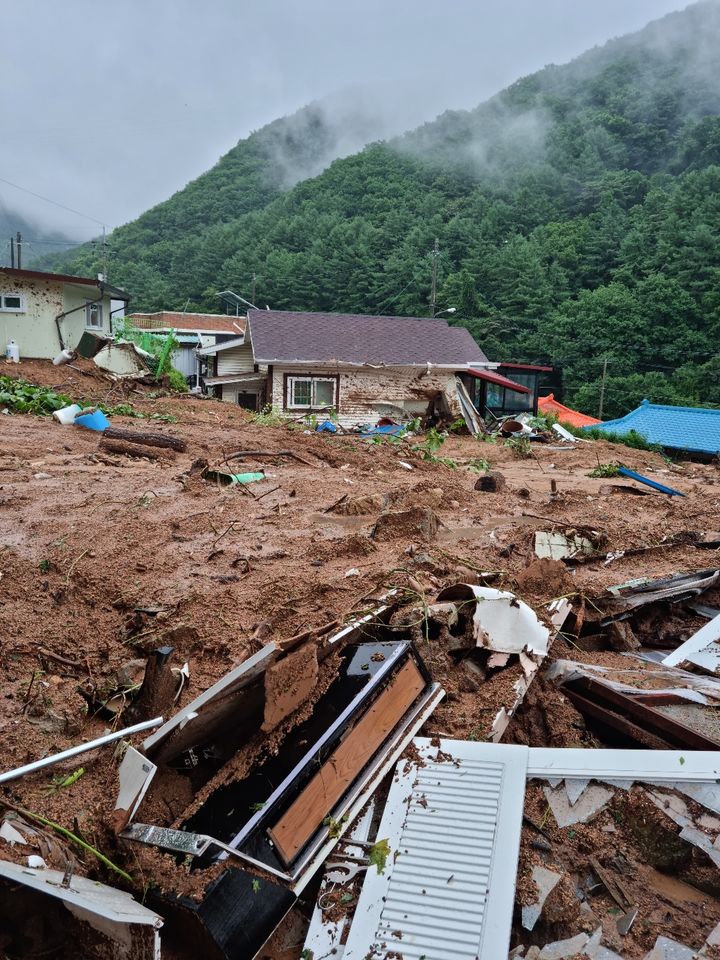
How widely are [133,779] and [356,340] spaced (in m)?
17.6

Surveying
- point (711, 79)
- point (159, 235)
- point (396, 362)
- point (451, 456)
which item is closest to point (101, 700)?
point (451, 456)

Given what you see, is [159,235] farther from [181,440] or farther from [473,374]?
[181,440]

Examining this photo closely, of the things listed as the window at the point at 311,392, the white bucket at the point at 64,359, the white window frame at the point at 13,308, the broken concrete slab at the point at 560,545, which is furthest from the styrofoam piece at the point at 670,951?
the white window frame at the point at 13,308

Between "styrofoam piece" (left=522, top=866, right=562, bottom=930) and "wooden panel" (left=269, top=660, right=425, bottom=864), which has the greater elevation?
"wooden panel" (left=269, top=660, right=425, bottom=864)

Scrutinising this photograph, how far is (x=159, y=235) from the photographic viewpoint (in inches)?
2372

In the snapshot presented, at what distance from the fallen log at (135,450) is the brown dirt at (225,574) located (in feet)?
1.15

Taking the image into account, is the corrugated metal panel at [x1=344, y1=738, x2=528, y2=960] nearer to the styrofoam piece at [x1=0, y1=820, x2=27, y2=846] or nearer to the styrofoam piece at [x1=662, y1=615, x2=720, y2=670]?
the styrofoam piece at [x1=0, y1=820, x2=27, y2=846]

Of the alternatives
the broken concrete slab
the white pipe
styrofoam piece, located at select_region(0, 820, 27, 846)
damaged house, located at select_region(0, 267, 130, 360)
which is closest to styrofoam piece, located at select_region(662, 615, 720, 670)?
the broken concrete slab

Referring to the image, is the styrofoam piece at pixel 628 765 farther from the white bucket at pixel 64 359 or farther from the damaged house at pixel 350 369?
the white bucket at pixel 64 359

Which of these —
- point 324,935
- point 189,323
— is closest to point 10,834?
point 324,935

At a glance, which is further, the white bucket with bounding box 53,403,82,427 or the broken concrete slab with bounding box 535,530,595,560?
the white bucket with bounding box 53,403,82,427

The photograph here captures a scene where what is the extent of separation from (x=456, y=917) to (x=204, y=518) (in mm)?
3782

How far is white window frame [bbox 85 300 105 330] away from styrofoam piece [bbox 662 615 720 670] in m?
20.9

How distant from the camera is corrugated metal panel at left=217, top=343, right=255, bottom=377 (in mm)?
20875
